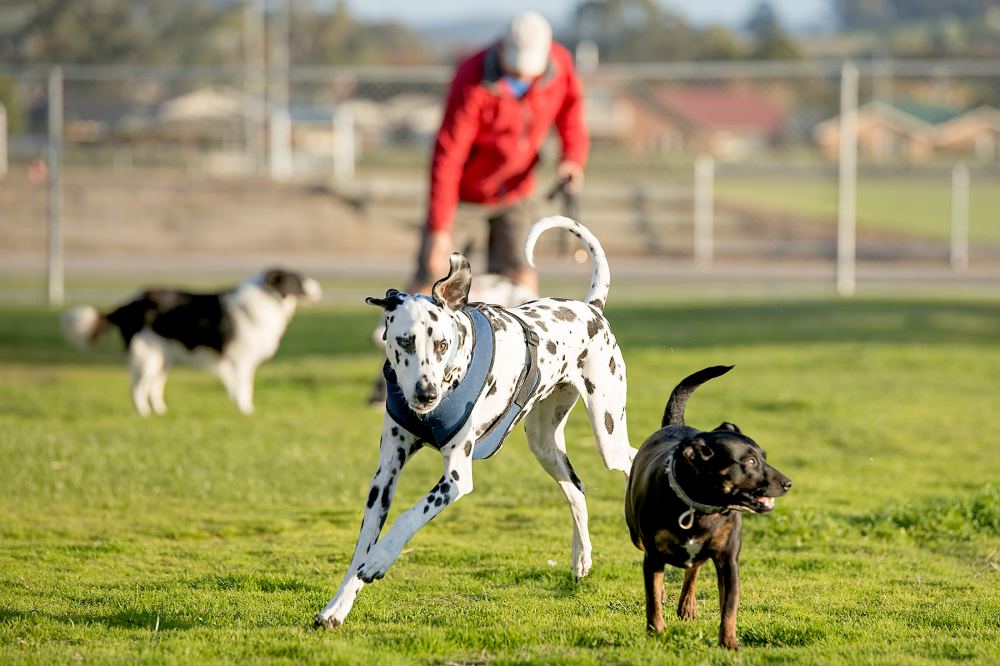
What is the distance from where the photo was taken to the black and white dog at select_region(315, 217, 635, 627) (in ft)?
15.8

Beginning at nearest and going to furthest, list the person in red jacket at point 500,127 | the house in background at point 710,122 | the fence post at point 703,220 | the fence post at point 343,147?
1. the person in red jacket at point 500,127
2. the fence post at point 703,220
3. the fence post at point 343,147
4. the house in background at point 710,122

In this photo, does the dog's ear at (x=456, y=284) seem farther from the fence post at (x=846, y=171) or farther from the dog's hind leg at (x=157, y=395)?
the fence post at (x=846, y=171)

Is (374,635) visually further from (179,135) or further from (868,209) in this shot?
(868,209)

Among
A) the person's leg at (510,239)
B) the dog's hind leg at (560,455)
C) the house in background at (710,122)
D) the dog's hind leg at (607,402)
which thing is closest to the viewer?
the dog's hind leg at (607,402)

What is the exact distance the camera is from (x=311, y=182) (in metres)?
29.8

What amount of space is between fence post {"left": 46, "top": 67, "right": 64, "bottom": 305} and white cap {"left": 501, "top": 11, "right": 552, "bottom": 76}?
9.89 metres

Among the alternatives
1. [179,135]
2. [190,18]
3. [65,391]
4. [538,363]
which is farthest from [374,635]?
[190,18]

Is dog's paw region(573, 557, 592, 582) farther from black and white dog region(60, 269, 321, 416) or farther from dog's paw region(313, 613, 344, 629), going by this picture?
black and white dog region(60, 269, 321, 416)

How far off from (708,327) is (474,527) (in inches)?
326

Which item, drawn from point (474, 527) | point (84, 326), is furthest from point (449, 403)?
point (84, 326)

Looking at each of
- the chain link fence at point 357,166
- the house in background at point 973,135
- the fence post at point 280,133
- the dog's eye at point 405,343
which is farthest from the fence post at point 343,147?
the dog's eye at point 405,343

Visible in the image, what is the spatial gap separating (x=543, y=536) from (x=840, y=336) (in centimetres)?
822

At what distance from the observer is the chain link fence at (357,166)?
24516 mm

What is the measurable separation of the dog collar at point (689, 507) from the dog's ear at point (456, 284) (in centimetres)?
94
